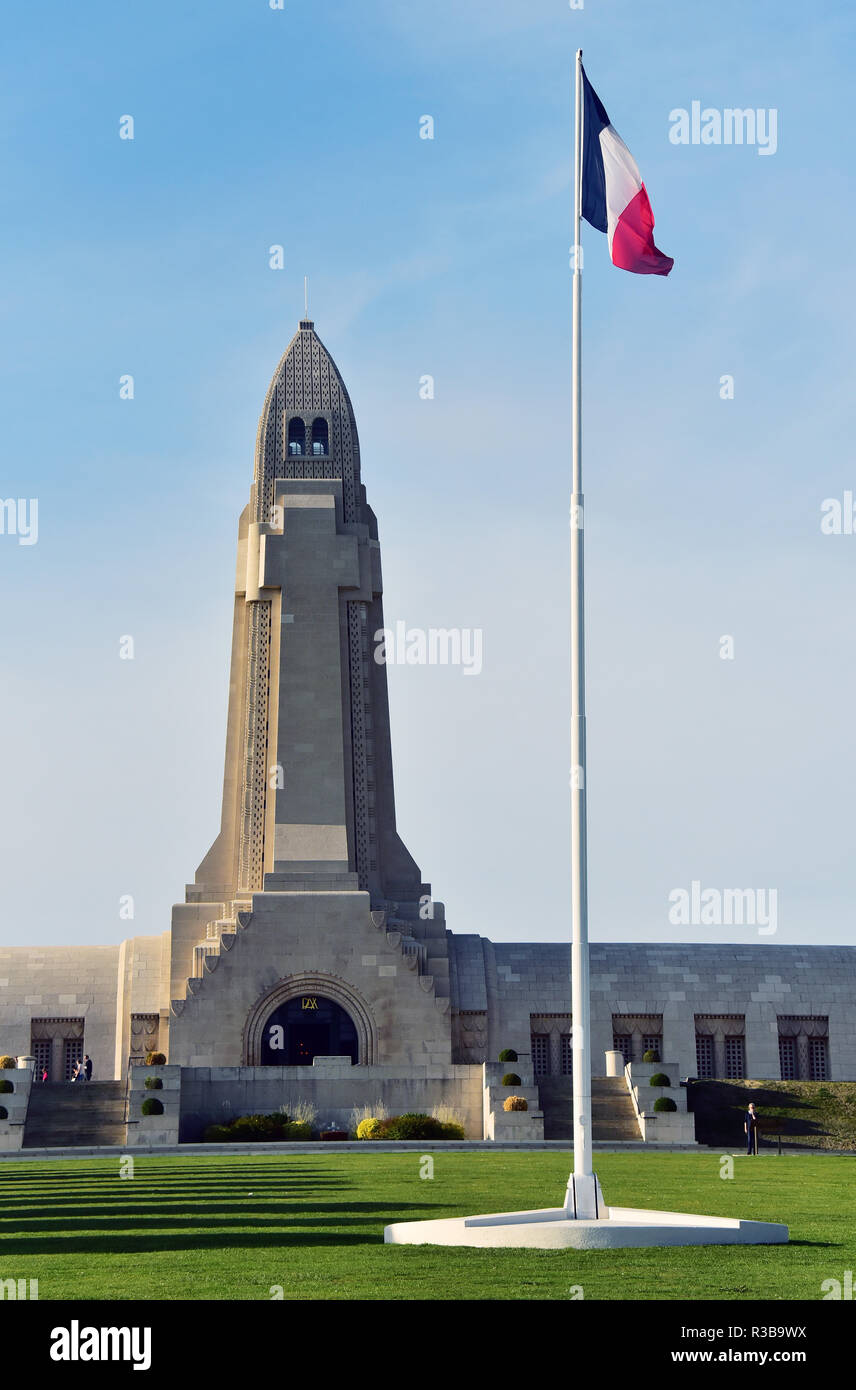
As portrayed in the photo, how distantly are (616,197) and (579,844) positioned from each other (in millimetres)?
8993

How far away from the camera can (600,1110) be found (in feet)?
157

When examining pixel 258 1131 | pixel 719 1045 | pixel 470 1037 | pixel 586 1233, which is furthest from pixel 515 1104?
pixel 586 1233

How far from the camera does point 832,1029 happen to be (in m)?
60.4

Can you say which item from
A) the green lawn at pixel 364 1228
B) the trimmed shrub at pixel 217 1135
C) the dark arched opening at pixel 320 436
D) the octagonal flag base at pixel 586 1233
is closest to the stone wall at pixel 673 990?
the trimmed shrub at pixel 217 1135

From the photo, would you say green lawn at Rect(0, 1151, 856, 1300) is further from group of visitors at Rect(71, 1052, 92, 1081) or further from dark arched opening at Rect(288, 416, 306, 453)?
dark arched opening at Rect(288, 416, 306, 453)

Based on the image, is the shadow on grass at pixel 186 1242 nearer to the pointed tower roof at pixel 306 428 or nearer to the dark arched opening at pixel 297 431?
the pointed tower roof at pixel 306 428

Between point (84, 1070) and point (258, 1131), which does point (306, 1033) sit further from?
point (258, 1131)

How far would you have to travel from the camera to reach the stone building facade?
54.5 metres

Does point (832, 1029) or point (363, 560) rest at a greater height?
point (363, 560)
